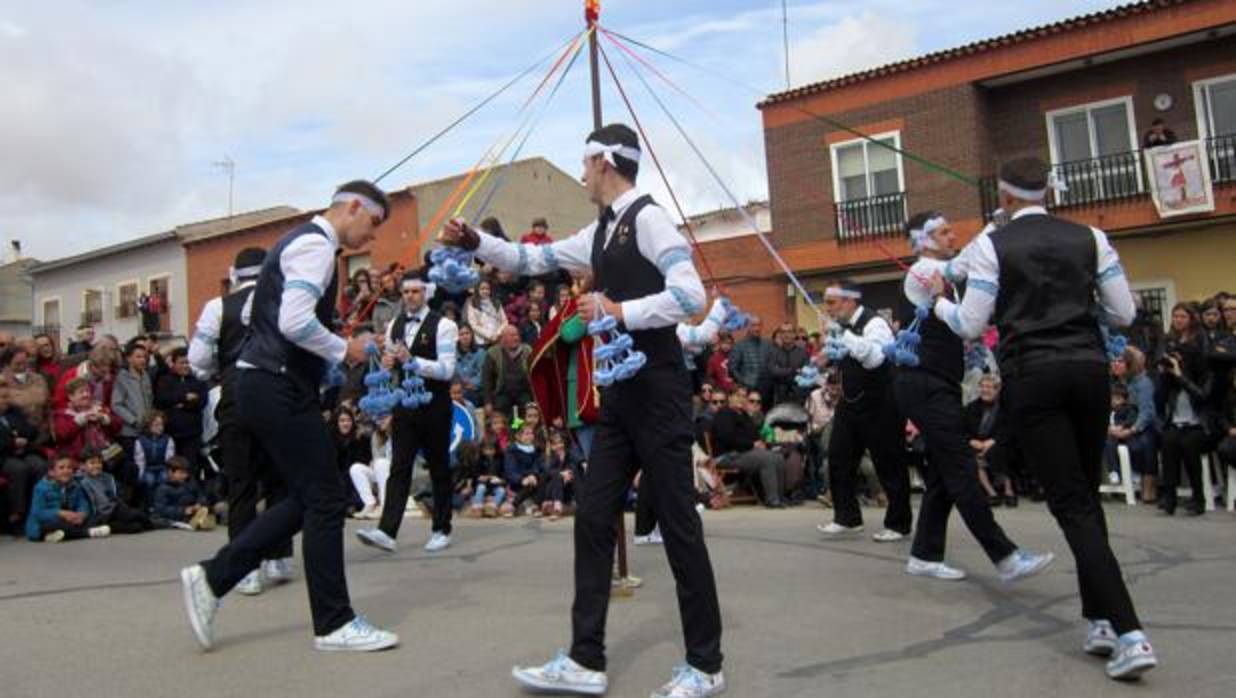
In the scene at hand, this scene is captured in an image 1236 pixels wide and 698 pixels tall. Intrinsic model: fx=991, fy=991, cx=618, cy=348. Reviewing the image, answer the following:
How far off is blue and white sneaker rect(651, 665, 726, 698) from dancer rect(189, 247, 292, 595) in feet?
10.6

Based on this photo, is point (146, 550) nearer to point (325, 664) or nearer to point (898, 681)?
point (325, 664)

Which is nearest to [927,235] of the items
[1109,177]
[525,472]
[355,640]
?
[355,640]

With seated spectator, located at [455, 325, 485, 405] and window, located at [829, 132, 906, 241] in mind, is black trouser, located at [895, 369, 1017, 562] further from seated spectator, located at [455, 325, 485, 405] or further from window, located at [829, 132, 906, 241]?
window, located at [829, 132, 906, 241]

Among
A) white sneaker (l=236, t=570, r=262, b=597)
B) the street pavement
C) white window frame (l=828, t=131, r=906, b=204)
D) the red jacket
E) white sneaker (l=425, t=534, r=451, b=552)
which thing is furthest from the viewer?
white window frame (l=828, t=131, r=906, b=204)

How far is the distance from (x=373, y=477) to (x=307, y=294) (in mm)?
7363

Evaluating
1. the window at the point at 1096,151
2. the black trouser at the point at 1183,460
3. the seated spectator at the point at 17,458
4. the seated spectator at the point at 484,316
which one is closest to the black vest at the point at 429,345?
the seated spectator at the point at 17,458

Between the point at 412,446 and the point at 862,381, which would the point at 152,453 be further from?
the point at 862,381

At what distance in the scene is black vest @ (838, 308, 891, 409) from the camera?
24.3 feet

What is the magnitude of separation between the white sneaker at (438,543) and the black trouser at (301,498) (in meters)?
2.93

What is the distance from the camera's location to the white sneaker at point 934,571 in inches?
238

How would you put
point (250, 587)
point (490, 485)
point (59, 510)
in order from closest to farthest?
1. point (250, 587)
2. point (59, 510)
3. point (490, 485)

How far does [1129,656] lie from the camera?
390 cm

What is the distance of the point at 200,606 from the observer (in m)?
4.64

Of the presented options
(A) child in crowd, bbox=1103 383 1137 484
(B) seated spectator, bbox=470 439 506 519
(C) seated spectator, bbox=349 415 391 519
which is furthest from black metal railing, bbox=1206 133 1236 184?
(C) seated spectator, bbox=349 415 391 519
